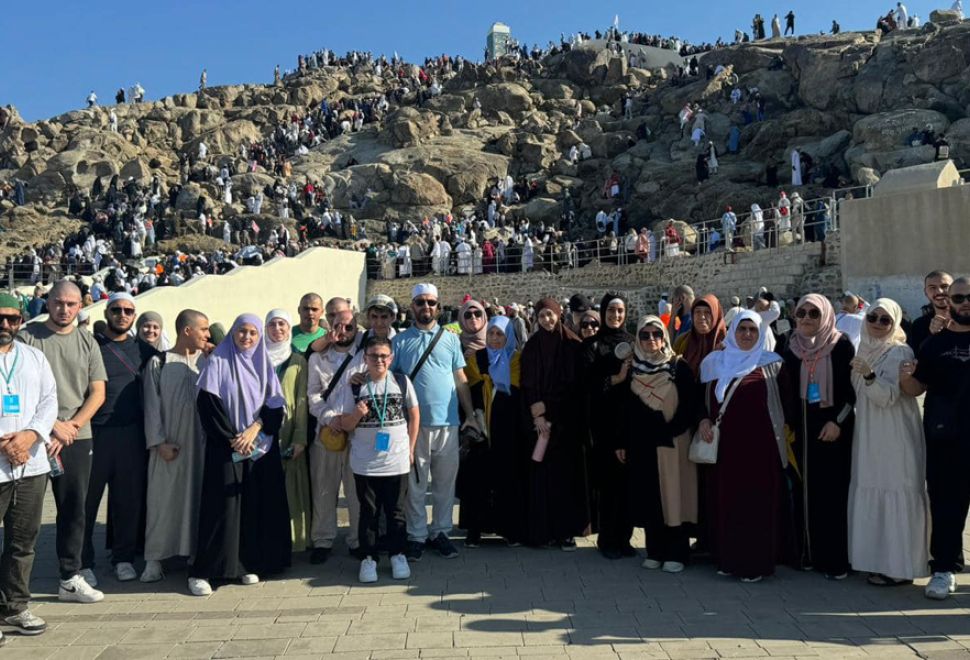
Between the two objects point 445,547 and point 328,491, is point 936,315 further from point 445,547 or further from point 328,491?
point 328,491

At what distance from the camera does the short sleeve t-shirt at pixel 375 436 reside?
15.3ft

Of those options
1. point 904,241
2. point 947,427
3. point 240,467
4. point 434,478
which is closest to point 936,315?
point 947,427

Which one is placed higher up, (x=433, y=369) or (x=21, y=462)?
(x=433, y=369)

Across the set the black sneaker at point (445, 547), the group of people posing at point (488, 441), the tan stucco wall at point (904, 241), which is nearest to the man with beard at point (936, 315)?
the group of people posing at point (488, 441)

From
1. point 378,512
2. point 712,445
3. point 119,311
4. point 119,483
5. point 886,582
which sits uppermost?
point 119,311

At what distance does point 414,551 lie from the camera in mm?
5012

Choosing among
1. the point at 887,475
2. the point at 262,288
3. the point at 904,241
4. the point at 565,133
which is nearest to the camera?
the point at 887,475

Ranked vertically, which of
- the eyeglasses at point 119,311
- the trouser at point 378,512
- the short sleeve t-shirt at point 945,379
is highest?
the eyeglasses at point 119,311

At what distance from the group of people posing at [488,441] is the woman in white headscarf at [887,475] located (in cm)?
1

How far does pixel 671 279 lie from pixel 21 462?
18.5m

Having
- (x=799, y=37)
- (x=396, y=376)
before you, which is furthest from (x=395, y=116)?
(x=396, y=376)

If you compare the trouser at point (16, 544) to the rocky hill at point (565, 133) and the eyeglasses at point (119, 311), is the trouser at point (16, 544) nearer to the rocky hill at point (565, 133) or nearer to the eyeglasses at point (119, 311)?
the eyeglasses at point (119, 311)

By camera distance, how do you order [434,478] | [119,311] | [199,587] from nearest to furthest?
[199,587]
[119,311]
[434,478]

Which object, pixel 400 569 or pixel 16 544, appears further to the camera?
pixel 400 569
